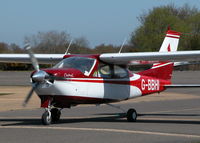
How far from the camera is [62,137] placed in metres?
11.0

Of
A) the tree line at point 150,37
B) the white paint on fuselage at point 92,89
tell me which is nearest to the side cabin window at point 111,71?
the white paint on fuselage at point 92,89

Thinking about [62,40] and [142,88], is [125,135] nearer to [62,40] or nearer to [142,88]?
[142,88]

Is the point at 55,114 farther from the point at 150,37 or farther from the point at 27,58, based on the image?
the point at 150,37

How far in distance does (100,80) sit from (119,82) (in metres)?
0.88

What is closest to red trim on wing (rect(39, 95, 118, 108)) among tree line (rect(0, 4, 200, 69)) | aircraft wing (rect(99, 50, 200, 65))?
aircraft wing (rect(99, 50, 200, 65))

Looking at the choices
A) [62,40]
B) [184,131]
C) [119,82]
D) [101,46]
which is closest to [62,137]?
[184,131]

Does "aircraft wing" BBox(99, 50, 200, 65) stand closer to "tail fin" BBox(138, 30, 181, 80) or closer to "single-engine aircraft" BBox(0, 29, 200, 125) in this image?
"single-engine aircraft" BBox(0, 29, 200, 125)

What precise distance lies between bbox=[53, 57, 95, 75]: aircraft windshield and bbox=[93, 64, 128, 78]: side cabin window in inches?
14.0

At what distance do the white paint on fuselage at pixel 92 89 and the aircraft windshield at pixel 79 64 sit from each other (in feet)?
0.91

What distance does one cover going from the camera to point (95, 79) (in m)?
14.4

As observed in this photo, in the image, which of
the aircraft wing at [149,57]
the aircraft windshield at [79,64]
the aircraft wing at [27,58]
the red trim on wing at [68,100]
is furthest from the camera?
the aircraft wing at [27,58]

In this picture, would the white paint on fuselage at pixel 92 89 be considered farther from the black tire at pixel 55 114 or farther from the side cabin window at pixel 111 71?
the black tire at pixel 55 114

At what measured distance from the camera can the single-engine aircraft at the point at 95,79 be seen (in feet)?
43.5

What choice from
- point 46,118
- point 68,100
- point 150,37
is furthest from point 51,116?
point 150,37
